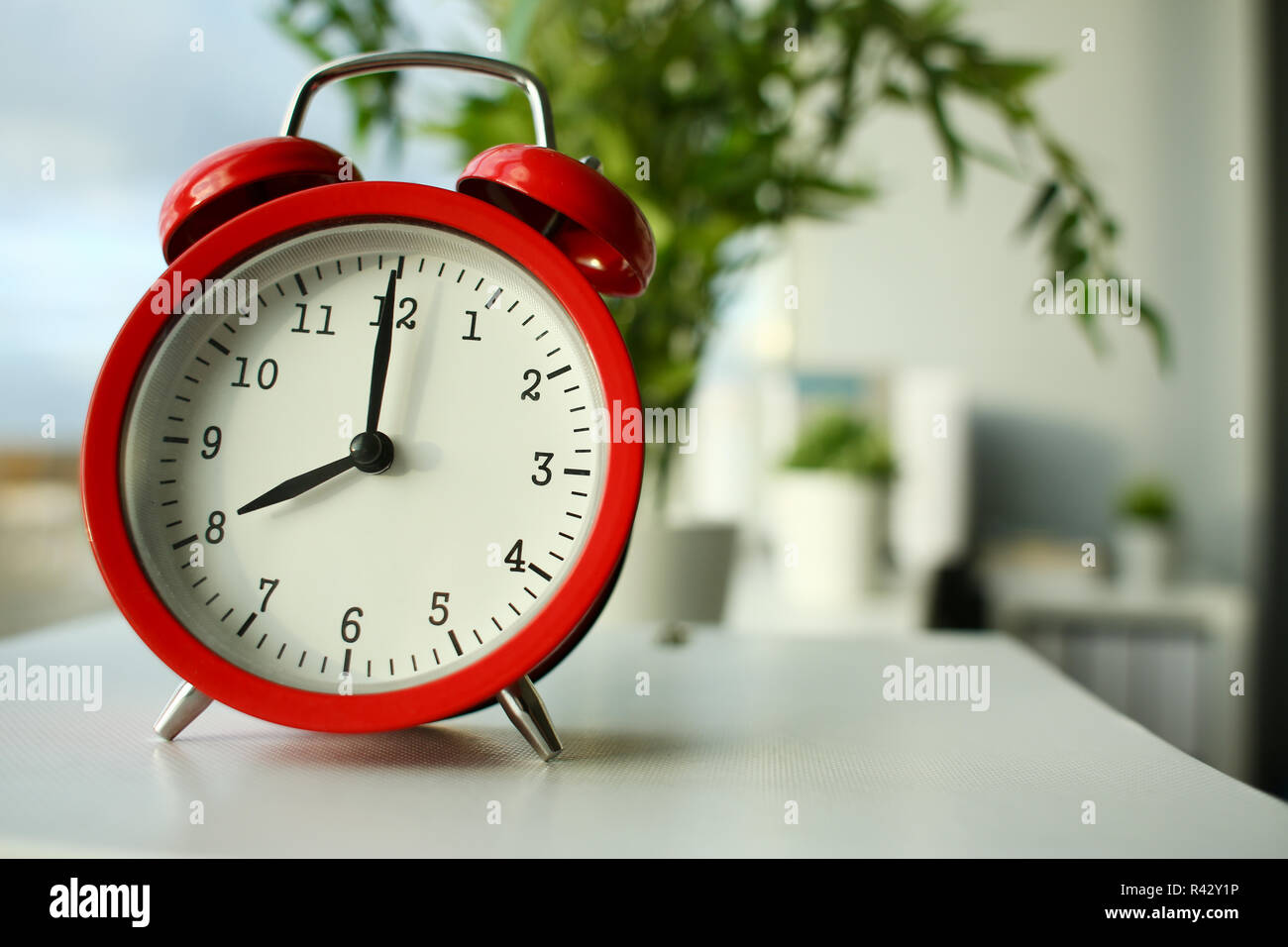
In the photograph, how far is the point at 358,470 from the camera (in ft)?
1.41

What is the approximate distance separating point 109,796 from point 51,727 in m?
0.14

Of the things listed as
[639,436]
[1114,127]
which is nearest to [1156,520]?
[1114,127]

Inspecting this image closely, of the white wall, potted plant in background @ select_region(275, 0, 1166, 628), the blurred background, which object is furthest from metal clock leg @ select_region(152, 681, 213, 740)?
the white wall

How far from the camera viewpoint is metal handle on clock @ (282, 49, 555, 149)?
1.54ft

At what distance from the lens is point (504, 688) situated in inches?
16.2

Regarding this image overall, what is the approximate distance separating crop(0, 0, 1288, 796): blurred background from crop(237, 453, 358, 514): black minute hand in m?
0.49

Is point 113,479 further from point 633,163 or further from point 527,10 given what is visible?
point 633,163

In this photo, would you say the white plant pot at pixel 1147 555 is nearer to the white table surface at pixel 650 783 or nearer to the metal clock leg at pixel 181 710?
the white table surface at pixel 650 783

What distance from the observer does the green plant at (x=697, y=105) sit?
3.60 feet

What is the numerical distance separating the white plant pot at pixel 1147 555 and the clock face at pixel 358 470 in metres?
2.75

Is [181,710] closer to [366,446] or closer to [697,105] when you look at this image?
[366,446]

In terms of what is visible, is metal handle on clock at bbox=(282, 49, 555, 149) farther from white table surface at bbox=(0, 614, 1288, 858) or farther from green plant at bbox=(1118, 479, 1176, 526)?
green plant at bbox=(1118, 479, 1176, 526)

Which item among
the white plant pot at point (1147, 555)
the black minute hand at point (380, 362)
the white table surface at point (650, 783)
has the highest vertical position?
the black minute hand at point (380, 362)

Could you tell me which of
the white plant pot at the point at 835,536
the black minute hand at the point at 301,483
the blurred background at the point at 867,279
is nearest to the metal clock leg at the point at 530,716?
the black minute hand at the point at 301,483
